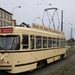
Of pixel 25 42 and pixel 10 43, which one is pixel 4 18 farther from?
pixel 10 43

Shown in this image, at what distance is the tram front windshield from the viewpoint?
11742mm

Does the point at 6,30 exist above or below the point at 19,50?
above

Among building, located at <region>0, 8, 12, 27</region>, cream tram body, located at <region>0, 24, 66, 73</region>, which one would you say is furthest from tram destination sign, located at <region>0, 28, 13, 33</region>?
building, located at <region>0, 8, 12, 27</region>

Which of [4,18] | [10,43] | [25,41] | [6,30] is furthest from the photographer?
[4,18]

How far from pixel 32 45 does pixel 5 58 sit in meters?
2.23

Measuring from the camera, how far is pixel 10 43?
1181cm

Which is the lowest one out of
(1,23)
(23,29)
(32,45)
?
(32,45)

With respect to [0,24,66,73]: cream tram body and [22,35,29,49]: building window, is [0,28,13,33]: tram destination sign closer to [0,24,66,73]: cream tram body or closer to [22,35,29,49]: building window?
[0,24,66,73]: cream tram body

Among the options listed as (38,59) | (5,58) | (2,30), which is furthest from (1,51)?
(38,59)

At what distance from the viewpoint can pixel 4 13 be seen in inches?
3875

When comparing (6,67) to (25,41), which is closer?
(6,67)

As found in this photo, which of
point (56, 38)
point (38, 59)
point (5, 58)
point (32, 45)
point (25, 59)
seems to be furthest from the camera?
point (56, 38)

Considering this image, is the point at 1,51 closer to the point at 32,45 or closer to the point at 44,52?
the point at 32,45

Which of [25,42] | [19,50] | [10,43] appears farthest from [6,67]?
[25,42]
